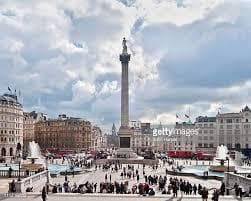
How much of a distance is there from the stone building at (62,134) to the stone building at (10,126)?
44118 mm

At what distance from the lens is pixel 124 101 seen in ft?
363

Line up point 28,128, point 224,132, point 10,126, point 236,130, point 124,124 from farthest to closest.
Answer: point 28,128 < point 224,132 < point 236,130 < point 10,126 < point 124,124

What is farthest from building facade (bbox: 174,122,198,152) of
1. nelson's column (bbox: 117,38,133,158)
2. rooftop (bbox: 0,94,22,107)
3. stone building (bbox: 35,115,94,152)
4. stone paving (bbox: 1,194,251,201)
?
stone paving (bbox: 1,194,251,201)

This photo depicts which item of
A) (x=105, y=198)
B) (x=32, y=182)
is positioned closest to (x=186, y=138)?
(x=32, y=182)

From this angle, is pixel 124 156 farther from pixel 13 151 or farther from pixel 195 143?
pixel 195 143

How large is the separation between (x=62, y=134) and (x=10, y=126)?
5410 cm

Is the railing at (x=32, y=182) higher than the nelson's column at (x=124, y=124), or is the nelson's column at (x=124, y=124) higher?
the nelson's column at (x=124, y=124)

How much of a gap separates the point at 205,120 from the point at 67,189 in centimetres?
14002

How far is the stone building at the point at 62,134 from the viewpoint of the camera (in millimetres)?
191125

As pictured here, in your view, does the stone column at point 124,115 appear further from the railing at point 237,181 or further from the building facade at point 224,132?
the railing at point 237,181

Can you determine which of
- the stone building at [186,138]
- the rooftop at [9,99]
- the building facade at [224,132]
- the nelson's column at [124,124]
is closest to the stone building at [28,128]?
the rooftop at [9,99]

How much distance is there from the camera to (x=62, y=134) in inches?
7534

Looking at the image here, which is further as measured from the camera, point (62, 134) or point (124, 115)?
point (62, 134)

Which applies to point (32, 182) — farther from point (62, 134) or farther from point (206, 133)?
point (62, 134)
